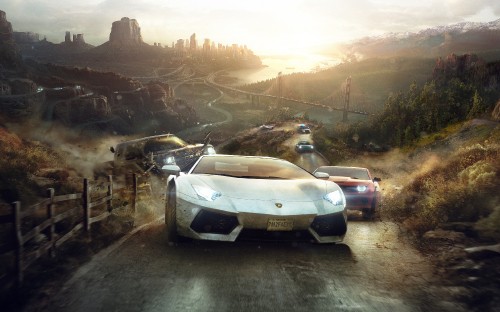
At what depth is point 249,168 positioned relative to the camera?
6.89 meters

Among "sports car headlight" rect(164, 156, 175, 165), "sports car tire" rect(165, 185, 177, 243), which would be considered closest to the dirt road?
"sports car tire" rect(165, 185, 177, 243)

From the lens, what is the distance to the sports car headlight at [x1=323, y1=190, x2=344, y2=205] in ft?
19.6

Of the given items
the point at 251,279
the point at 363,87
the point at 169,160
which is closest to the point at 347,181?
the point at 251,279

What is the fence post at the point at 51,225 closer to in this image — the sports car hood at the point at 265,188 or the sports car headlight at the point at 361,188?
the sports car hood at the point at 265,188

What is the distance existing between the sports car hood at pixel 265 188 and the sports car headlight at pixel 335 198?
0.21 feet

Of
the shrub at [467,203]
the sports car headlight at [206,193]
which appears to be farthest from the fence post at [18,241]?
the shrub at [467,203]

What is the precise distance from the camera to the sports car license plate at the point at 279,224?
542 cm

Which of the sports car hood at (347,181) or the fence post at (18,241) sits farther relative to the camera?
the sports car hood at (347,181)

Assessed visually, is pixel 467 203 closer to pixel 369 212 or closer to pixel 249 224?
pixel 369 212

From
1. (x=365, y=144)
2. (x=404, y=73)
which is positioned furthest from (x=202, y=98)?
(x=365, y=144)

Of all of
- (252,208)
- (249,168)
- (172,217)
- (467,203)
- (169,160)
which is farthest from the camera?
(169,160)

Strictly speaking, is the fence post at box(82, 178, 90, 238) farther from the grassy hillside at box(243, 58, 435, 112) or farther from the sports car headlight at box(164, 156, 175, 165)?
the grassy hillside at box(243, 58, 435, 112)

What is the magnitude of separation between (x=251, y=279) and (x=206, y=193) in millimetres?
1302

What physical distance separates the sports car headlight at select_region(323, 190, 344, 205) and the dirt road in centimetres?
69
